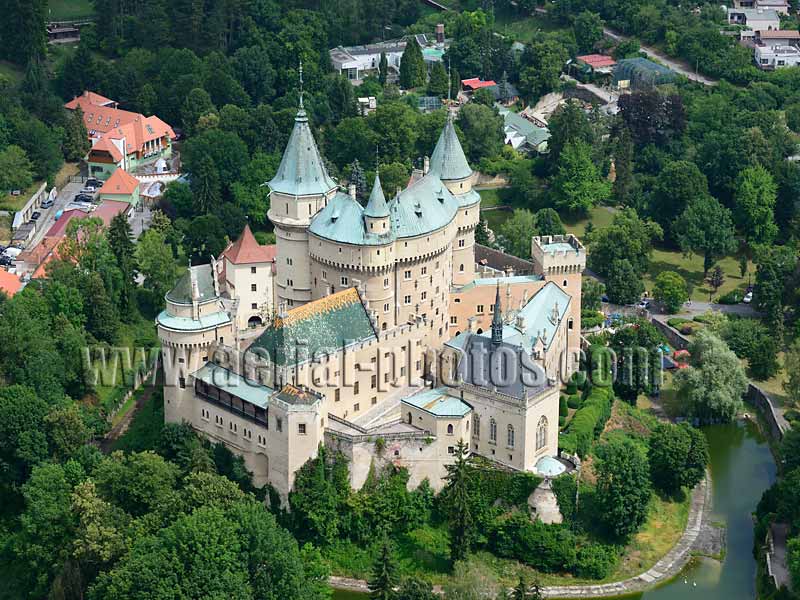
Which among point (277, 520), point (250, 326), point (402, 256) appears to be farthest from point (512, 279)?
point (277, 520)

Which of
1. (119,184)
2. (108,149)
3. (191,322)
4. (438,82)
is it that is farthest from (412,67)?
(191,322)

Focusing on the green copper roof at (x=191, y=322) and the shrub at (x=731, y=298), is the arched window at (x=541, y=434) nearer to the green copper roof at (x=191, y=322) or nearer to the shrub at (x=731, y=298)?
the green copper roof at (x=191, y=322)

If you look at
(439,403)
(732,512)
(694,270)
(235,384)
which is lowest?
(732,512)

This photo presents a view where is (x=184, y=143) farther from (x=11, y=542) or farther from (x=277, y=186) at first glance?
(x=11, y=542)

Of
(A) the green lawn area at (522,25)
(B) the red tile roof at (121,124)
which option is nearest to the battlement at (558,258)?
(B) the red tile roof at (121,124)

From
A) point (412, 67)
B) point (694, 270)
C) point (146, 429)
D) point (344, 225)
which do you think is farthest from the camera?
point (412, 67)

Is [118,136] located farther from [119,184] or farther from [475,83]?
[475,83]
